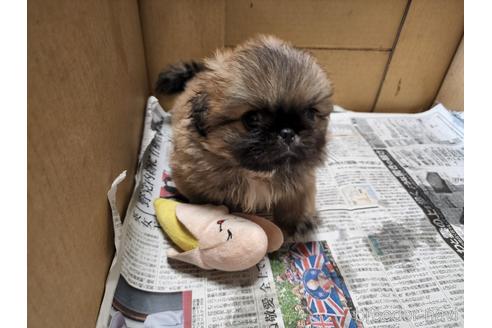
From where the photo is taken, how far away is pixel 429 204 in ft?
4.50

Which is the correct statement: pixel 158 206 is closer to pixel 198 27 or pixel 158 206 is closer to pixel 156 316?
pixel 156 316

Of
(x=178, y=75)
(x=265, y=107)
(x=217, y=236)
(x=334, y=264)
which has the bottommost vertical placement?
(x=334, y=264)

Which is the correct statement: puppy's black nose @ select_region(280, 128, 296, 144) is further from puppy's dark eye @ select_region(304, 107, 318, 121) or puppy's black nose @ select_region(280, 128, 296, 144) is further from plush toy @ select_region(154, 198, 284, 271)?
plush toy @ select_region(154, 198, 284, 271)

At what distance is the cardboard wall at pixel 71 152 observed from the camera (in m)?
0.58

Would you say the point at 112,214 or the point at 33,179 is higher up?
the point at 33,179

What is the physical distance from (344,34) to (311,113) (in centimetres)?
88

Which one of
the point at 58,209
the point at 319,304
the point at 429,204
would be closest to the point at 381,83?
the point at 429,204

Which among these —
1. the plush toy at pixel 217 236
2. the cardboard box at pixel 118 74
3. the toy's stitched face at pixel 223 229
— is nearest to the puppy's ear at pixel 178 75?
the cardboard box at pixel 118 74

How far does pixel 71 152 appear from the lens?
28.4 inches

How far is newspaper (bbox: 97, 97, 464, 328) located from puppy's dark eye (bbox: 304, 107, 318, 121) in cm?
29

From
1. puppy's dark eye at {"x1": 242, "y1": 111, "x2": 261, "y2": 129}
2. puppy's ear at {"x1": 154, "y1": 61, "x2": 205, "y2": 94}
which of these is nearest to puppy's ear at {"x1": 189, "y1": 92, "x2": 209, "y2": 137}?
puppy's dark eye at {"x1": 242, "y1": 111, "x2": 261, "y2": 129}

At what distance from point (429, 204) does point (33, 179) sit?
132 cm

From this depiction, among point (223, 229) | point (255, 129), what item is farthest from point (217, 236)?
point (255, 129)

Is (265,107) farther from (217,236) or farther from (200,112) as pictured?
(217,236)
